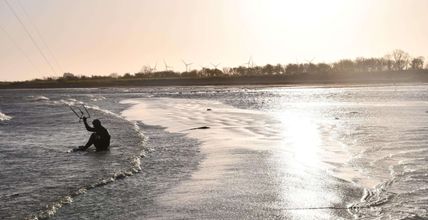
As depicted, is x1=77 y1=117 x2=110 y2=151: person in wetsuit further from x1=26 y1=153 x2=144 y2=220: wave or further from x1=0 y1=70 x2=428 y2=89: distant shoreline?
x1=0 y1=70 x2=428 y2=89: distant shoreline

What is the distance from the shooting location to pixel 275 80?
406 feet

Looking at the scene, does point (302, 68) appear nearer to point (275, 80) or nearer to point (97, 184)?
point (275, 80)

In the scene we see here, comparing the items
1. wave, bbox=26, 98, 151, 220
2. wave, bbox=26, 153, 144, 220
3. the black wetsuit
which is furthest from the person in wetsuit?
wave, bbox=26, 153, 144, 220

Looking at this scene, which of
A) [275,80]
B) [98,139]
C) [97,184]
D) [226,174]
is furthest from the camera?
[275,80]

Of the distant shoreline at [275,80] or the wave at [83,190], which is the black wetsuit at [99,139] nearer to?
the wave at [83,190]

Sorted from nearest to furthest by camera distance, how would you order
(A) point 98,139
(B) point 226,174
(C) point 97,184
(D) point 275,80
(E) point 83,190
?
(E) point 83,190
(C) point 97,184
(B) point 226,174
(A) point 98,139
(D) point 275,80

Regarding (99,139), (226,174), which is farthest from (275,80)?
(226,174)

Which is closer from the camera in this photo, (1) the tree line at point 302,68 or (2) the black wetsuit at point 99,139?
(2) the black wetsuit at point 99,139

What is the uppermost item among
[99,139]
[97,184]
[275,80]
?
[99,139]

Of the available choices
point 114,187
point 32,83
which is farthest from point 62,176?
point 32,83

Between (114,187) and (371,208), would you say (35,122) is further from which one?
(371,208)

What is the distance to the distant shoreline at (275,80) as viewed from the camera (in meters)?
110

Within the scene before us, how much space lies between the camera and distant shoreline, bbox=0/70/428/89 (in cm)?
11044

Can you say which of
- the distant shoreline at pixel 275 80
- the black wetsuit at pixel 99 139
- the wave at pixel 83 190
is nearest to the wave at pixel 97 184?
the wave at pixel 83 190
